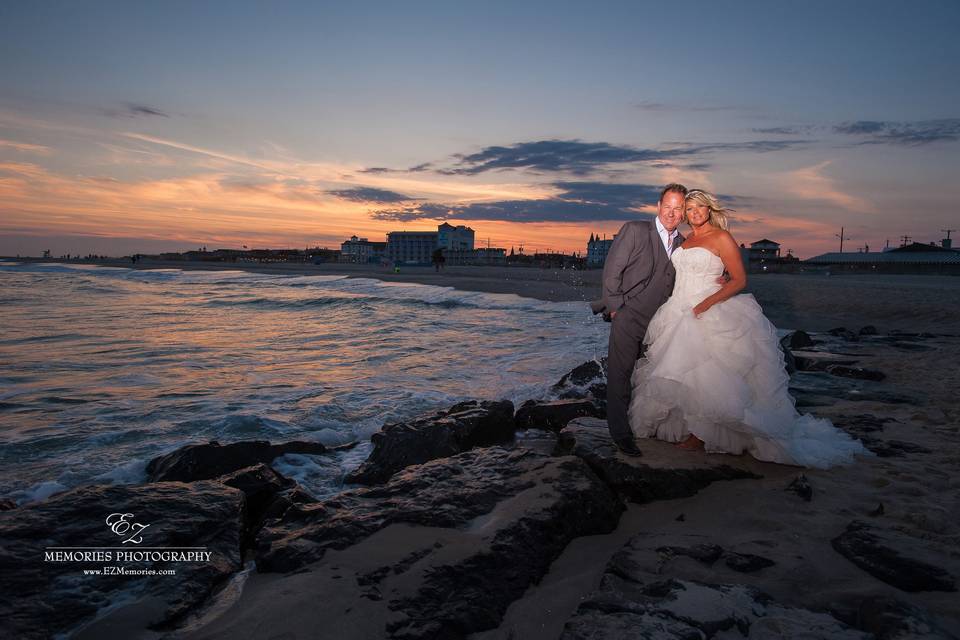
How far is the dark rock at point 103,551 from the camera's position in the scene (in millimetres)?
2713

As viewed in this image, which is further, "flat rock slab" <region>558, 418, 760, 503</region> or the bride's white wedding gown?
the bride's white wedding gown

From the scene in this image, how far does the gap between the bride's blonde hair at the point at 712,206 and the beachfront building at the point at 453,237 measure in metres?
162

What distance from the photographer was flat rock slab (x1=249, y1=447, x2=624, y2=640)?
2625 millimetres

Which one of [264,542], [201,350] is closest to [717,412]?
[264,542]

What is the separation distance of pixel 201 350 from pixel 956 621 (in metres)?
13.7

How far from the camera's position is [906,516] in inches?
138

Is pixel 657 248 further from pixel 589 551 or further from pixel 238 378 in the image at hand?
pixel 238 378

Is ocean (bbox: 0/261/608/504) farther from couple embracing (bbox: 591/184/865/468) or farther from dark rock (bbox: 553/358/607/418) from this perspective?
couple embracing (bbox: 591/184/865/468)

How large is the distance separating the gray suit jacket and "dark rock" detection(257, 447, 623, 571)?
4.87 feet

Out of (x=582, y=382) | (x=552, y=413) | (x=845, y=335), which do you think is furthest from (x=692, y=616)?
(x=845, y=335)

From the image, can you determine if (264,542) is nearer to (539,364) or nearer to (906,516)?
(906,516)

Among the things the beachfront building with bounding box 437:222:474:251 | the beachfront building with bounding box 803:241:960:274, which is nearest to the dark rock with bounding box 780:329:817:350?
the beachfront building with bounding box 803:241:960:274

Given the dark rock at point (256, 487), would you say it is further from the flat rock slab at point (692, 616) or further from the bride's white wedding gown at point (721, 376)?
the bride's white wedding gown at point (721, 376)

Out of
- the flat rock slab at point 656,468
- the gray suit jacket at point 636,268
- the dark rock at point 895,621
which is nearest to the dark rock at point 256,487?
the flat rock slab at point 656,468
